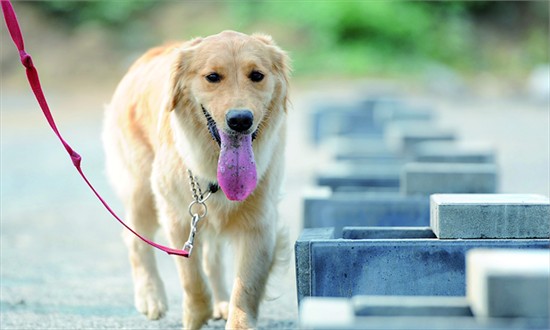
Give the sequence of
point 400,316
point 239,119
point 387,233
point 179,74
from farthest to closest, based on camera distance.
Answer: point 179,74
point 387,233
point 239,119
point 400,316

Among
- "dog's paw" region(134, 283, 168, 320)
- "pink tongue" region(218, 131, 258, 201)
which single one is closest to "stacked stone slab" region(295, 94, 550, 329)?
"pink tongue" region(218, 131, 258, 201)

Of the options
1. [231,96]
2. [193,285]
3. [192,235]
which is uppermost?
[231,96]

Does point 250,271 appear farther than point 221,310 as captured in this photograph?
No

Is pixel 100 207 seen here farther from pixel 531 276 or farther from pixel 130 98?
pixel 531 276

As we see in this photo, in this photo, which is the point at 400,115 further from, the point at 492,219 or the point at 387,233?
the point at 492,219

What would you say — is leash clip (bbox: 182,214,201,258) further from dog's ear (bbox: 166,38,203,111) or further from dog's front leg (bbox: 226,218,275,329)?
dog's ear (bbox: 166,38,203,111)

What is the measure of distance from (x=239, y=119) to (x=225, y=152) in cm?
35

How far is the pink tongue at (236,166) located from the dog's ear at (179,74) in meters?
0.45

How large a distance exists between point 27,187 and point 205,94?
9.51 metres

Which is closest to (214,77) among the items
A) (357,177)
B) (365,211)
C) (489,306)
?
(489,306)

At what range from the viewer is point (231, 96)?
5336 mm

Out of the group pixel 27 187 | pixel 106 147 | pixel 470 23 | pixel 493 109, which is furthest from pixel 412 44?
pixel 106 147

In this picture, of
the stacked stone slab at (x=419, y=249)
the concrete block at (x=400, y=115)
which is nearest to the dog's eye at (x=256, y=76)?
the stacked stone slab at (x=419, y=249)

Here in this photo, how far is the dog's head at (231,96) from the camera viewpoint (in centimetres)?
534
